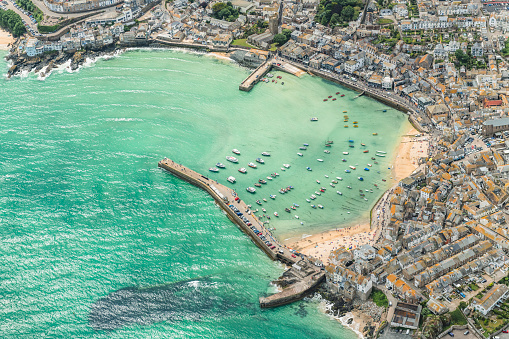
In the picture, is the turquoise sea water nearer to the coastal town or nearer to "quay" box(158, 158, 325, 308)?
"quay" box(158, 158, 325, 308)

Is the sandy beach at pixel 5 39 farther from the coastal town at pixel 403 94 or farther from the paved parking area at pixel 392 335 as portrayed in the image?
the paved parking area at pixel 392 335

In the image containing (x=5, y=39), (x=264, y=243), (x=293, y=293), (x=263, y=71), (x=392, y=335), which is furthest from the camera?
(x=5, y=39)

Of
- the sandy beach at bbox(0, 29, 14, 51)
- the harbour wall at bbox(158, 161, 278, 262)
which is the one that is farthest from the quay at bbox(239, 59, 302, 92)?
the sandy beach at bbox(0, 29, 14, 51)

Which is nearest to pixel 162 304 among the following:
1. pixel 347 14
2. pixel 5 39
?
pixel 347 14

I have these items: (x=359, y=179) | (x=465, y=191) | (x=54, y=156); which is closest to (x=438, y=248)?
(x=465, y=191)

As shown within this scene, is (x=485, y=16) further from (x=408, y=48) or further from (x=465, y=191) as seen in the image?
(x=465, y=191)

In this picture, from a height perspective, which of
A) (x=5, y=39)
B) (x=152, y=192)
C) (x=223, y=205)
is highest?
(x=5, y=39)

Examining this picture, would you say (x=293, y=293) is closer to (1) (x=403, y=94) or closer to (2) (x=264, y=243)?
(2) (x=264, y=243)
